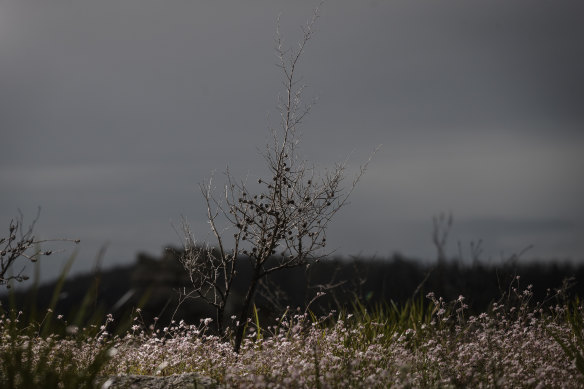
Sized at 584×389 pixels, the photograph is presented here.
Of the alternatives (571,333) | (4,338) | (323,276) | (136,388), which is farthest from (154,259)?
(571,333)

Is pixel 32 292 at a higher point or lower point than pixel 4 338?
higher

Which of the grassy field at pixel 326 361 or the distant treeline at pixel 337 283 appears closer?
the grassy field at pixel 326 361

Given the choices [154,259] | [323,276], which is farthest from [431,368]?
[323,276]

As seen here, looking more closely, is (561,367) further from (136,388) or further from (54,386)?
(54,386)

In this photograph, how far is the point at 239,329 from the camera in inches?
278

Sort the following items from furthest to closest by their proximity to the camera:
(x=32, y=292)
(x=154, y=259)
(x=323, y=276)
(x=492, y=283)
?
(x=323, y=276) < (x=492, y=283) < (x=154, y=259) < (x=32, y=292)

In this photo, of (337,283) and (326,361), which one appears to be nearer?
(326,361)

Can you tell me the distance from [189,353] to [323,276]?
8685mm

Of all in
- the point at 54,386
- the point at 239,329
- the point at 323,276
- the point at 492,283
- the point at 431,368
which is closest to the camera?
the point at 54,386

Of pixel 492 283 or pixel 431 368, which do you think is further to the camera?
pixel 492 283

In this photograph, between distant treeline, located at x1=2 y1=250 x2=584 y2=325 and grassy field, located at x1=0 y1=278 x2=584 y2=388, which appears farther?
distant treeline, located at x1=2 y1=250 x2=584 y2=325

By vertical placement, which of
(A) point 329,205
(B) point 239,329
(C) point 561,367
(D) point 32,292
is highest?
(A) point 329,205

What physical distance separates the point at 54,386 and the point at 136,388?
1056mm

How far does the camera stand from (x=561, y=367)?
577 cm
